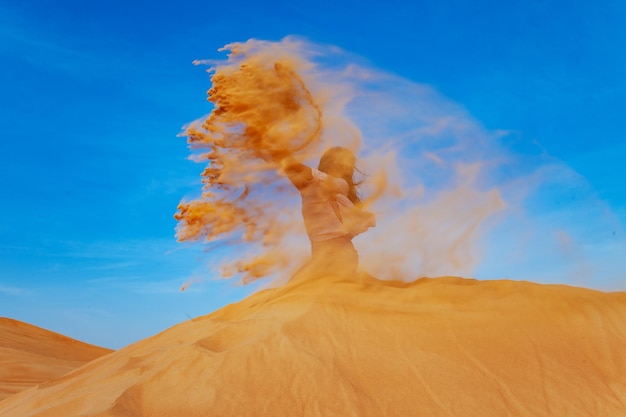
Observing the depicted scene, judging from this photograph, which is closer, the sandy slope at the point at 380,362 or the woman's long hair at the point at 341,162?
the sandy slope at the point at 380,362

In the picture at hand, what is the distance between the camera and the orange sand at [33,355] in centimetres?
1013

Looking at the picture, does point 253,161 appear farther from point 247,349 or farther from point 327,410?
point 327,410

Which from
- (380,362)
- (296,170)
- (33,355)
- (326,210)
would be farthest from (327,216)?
(33,355)

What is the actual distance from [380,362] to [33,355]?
9.75 m

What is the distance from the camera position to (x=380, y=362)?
5074mm

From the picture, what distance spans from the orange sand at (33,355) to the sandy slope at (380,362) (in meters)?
4.02

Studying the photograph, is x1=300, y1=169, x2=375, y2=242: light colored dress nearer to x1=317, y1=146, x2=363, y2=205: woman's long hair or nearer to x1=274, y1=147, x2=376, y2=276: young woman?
x1=274, y1=147, x2=376, y2=276: young woman

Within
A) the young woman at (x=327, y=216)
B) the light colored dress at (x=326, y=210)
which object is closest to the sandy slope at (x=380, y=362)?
the young woman at (x=327, y=216)

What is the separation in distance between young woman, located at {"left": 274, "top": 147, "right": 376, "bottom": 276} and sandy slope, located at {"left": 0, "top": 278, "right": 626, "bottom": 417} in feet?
3.55

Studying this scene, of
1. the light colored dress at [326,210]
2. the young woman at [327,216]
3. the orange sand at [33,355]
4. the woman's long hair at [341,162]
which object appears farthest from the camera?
the orange sand at [33,355]

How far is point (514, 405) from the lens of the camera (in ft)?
15.5

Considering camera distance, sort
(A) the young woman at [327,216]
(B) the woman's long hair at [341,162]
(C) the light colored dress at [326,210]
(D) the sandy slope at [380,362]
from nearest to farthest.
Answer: (D) the sandy slope at [380,362] → (A) the young woman at [327,216] → (C) the light colored dress at [326,210] → (B) the woman's long hair at [341,162]

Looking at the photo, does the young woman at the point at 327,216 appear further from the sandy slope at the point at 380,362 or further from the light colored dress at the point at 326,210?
the sandy slope at the point at 380,362

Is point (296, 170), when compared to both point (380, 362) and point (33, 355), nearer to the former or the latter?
point (380, 362)
